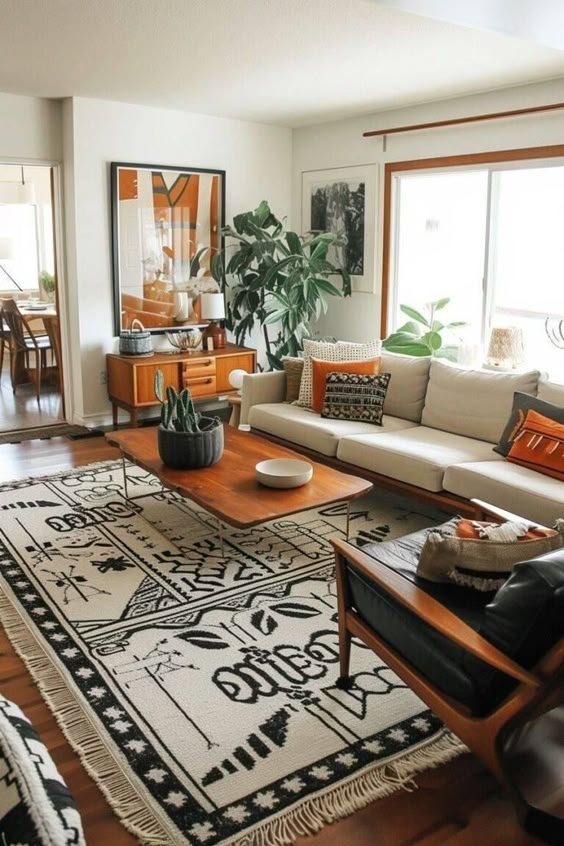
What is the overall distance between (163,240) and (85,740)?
4479mm

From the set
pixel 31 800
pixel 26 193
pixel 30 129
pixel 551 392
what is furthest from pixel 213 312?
pixel 31 800

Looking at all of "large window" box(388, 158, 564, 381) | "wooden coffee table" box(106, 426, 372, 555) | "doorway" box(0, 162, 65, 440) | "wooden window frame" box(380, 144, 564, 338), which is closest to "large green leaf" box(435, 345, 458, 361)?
"large window" box(388, 158, 564, 381)

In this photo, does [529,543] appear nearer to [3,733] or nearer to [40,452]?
[3,733]

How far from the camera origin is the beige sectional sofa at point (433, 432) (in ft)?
11.1

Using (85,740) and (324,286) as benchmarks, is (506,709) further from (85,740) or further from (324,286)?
(324,286)

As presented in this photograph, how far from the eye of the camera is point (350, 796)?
6.75 feet

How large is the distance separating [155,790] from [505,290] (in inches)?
159

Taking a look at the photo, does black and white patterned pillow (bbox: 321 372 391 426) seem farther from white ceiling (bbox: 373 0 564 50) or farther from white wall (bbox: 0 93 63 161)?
white wall (bbox: 0 93 63 161)

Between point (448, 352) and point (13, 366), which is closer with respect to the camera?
A: point (448, 352)

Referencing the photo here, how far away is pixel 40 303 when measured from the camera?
8.45 meters

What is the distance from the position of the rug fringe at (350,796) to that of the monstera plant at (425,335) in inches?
133

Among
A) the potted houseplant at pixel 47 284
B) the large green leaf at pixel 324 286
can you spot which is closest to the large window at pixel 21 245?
the potted houseplant at pixel 47 284

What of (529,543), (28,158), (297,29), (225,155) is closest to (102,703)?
(529,543)

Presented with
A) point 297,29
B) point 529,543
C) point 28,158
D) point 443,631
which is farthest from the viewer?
point 28,158
